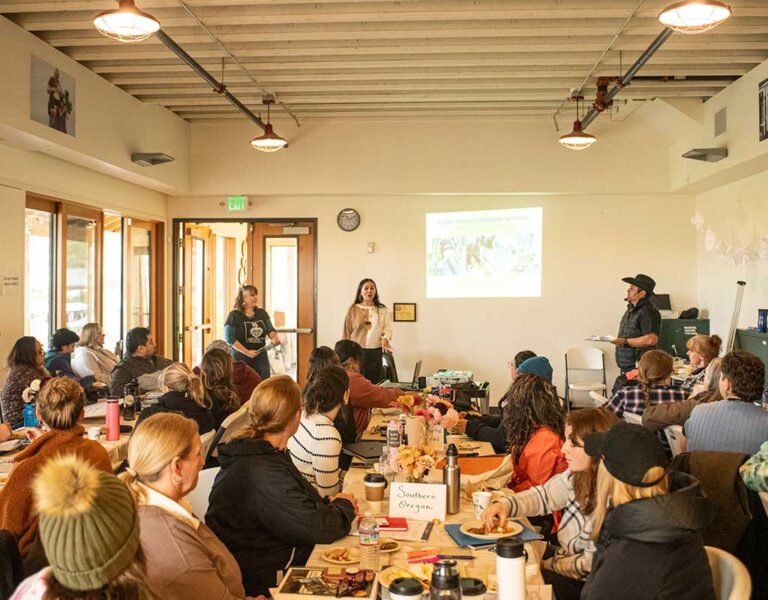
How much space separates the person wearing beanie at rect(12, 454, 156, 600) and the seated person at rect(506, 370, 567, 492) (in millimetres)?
2609

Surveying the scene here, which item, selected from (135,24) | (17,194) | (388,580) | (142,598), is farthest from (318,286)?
(142,598)

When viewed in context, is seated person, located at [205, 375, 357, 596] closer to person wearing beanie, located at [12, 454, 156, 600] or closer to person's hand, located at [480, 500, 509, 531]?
person's hand, located at [480, 500, 509, 531]

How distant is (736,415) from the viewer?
13.1ft

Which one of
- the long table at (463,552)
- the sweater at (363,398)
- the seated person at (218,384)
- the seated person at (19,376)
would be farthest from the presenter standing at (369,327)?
the long table at (463,552)

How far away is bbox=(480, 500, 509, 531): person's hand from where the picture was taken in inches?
112

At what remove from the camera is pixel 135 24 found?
4.71 metres

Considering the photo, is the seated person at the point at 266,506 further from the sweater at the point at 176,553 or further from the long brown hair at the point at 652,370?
the long brown hair at the point at 652,370

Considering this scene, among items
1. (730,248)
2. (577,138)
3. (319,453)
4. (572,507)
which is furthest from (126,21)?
(730,248)

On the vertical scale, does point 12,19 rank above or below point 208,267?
above

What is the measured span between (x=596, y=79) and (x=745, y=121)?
1444 millimetres

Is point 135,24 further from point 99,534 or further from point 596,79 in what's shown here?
point 596,79

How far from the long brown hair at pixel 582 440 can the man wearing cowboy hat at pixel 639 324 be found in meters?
5.05

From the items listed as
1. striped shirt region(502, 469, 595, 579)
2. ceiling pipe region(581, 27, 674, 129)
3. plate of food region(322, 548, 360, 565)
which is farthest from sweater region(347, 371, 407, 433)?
ceiling pipe region(581, 27, 674, 129)

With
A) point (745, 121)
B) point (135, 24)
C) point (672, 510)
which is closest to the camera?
point (672, 510)
